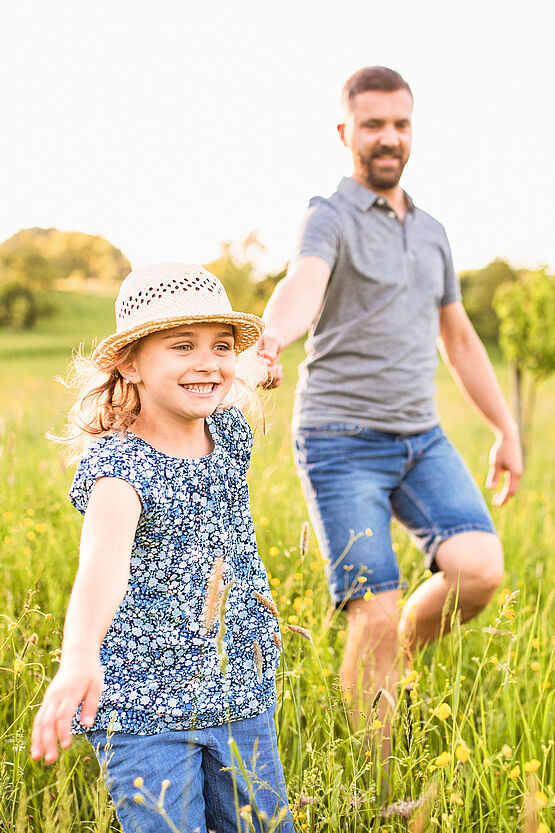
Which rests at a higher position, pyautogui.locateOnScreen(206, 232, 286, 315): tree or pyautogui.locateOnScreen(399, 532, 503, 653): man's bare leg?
pyautogui.locateOnScreen(206, 232, 286, 315): tree

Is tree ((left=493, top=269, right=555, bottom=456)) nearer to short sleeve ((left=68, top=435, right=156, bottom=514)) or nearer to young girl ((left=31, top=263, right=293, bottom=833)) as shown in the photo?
young girl ((left=31, top=263, right=293, bottom=833))

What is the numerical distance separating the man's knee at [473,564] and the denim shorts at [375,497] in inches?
1.8

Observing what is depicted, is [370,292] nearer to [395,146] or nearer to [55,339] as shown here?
[395,146]

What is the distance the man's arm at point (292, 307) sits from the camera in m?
2.27

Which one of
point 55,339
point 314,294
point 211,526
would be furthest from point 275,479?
point 55,339

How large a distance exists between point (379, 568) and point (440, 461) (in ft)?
1.61

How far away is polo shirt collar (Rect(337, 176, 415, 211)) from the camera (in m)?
2.91

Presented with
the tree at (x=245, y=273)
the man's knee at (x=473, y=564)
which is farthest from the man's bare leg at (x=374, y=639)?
the tree at (x=245, y=273)

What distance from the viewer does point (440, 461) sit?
9.45ft

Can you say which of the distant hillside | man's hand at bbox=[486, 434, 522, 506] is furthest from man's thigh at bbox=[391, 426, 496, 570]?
the distant hillside

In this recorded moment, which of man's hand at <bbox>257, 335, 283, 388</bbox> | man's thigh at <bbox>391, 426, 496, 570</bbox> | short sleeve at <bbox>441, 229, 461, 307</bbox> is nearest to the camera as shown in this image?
man's hand at <bbox>257, 335, 283, 388</bbox>

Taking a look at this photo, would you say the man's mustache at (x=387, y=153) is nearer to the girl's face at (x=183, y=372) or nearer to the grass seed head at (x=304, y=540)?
the girl's face at (x=183, y=372)

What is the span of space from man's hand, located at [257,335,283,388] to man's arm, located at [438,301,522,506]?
1217 mm

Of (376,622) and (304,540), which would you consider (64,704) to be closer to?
(304,540)
